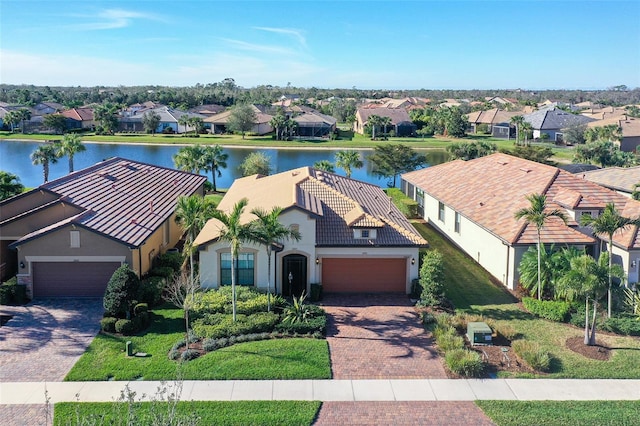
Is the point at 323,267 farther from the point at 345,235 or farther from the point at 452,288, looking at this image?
the point at 452,288

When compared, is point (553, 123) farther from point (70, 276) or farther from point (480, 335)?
point (70, 276)

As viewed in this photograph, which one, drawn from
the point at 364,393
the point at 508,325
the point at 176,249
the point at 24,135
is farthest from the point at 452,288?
the point at 24,135

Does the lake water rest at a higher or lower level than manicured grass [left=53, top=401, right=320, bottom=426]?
higher

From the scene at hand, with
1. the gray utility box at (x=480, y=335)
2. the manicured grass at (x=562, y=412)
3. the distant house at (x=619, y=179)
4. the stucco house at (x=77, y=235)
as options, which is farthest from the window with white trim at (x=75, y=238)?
the distant house at (x=619, y=179)

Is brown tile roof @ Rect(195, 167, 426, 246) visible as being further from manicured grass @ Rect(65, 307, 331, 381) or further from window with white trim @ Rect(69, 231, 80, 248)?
manicured grass @ Rect(65, 307, 331, 381)

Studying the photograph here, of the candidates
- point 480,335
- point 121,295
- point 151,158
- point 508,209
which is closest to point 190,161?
point 151,158

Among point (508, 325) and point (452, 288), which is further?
point (452, 288)

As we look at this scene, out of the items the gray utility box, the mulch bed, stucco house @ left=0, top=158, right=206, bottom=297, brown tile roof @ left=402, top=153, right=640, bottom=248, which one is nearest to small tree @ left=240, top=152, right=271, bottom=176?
brown tile roof @ left=402, top=153, right=640, bottom=248
